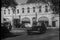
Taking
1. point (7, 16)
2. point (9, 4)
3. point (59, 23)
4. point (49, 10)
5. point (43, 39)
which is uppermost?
point (9, 4)

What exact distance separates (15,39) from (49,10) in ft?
9.19

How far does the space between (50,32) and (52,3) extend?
6.31 feet

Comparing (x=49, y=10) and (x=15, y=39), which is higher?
(x=49, y=10)

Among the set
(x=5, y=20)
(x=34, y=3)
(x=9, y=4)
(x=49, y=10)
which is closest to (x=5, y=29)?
(x=5, y=20)

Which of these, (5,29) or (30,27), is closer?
(5,29)

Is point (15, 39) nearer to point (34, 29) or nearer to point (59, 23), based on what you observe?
point (34, 29)

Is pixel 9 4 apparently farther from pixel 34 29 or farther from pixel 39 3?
pixel 34 29

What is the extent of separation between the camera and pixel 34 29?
532 centimetres

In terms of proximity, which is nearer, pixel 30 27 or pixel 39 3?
pixel 39 3

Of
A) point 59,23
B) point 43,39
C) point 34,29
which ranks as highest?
point 59,23

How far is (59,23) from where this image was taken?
4707 millimetres

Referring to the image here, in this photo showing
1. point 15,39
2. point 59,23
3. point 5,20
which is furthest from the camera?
point 59,23

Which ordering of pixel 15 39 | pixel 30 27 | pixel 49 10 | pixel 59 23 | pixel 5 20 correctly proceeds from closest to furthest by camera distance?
pixel 15 39
pixel 5 20
pixel 59 23
pixel 49 10
pixel 30 27

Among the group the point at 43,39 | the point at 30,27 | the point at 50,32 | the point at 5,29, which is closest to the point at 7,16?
the point at 5,29
